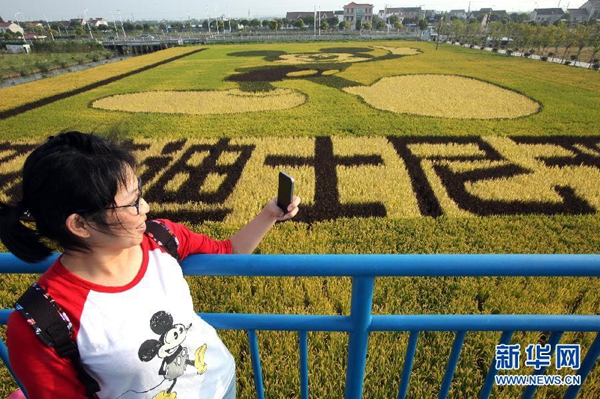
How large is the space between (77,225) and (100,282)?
0.22m

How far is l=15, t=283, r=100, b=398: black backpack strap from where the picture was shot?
3.29 feet

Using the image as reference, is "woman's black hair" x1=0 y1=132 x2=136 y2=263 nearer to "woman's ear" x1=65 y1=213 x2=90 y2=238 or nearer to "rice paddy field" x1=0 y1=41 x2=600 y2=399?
"woman's ear" x1=65 y1=213 x2=90 y2=238

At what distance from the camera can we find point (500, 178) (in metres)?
6.54

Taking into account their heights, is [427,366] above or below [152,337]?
below

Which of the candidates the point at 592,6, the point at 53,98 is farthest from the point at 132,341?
the point at 592,6

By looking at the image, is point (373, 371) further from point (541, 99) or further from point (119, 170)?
point (541, 99)

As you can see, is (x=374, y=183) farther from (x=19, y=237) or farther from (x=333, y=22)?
(x=333, y=22)

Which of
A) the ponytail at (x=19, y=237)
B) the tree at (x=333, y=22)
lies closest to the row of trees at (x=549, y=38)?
the ponytail at (x=19, y=237)

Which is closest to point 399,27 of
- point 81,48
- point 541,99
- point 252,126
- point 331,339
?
point 81,48

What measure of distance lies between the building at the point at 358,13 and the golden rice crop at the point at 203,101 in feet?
343

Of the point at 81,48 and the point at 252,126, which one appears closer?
the point at 252,126

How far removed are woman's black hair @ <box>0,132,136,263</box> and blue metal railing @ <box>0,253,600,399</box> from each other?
0.22 meters

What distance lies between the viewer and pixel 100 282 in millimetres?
1184

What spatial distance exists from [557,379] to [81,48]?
56812mm
